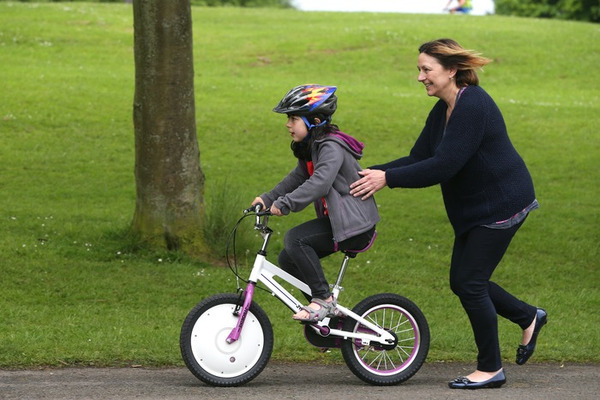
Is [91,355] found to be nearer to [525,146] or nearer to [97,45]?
[525,146]

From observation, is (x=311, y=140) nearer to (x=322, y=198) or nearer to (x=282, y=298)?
(x=322, y=198)

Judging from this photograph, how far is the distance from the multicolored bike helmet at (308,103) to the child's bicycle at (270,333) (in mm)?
650

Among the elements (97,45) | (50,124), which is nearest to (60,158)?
(50,124)

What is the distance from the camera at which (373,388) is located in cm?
654

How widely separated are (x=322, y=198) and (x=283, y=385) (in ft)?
4.04

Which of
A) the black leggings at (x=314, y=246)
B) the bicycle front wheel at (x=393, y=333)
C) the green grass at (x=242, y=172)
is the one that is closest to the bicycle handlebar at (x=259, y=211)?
the black leggings at (x=314, y=246)

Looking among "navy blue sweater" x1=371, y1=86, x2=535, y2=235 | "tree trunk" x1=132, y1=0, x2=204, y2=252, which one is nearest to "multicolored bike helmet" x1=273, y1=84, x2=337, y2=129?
"navy blue sweater" x1=371, y1=86, x2=535, y2=235

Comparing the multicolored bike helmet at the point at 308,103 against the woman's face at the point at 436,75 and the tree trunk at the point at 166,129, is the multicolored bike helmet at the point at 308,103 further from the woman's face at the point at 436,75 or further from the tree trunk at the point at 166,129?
the tree trunk at the point at 166,129

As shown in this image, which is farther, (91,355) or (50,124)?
(50,124)

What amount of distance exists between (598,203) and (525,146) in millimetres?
3874

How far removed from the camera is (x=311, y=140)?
253 inches

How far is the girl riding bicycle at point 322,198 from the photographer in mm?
6316

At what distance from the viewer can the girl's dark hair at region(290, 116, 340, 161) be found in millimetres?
6418

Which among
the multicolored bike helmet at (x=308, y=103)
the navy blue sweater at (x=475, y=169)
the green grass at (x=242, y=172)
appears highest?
the multicolored bike helmet at (x=308, y=103)
